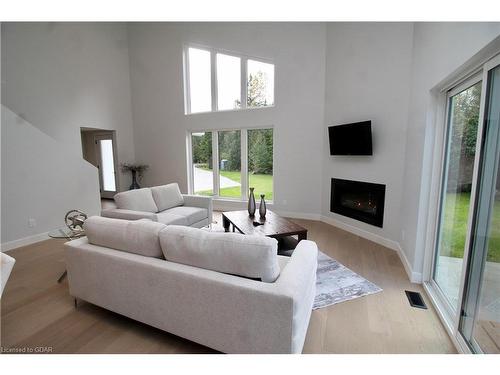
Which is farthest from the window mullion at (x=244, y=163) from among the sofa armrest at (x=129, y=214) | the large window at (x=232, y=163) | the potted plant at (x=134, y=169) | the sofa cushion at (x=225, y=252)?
the sofa cushion at (x=225, y=252)

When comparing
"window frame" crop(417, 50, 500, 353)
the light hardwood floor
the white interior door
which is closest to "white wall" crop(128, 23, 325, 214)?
the white interior door

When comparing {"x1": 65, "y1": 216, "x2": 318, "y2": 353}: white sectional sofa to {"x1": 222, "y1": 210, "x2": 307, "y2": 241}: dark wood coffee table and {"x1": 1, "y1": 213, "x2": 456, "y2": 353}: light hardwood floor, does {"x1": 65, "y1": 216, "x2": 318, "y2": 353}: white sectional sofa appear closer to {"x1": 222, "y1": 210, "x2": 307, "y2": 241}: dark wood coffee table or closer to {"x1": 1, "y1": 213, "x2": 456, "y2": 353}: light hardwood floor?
{"x1": 1, "y1": 213, "x2": 456, "y2": 353}: light hardwood floor

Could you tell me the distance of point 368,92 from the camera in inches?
147

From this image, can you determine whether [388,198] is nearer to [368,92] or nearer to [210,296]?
[368,92]

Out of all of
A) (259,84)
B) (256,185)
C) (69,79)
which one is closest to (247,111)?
(259,84)

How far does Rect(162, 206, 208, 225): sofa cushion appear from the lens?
3730mm

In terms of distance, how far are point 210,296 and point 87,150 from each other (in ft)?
25.6

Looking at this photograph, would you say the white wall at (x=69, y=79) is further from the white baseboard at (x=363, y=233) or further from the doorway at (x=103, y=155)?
the white baseboard at (x=363, y=233)

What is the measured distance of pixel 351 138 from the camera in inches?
156

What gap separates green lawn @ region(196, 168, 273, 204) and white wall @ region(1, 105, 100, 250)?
3007 mm

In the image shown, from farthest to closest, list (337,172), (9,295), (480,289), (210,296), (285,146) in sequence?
(285,146), (337,172), (9,295), (480,289), (210,296)

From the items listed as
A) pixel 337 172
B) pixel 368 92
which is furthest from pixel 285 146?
pixel 368 92

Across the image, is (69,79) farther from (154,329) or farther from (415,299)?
(415,299)

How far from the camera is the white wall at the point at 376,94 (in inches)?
130
